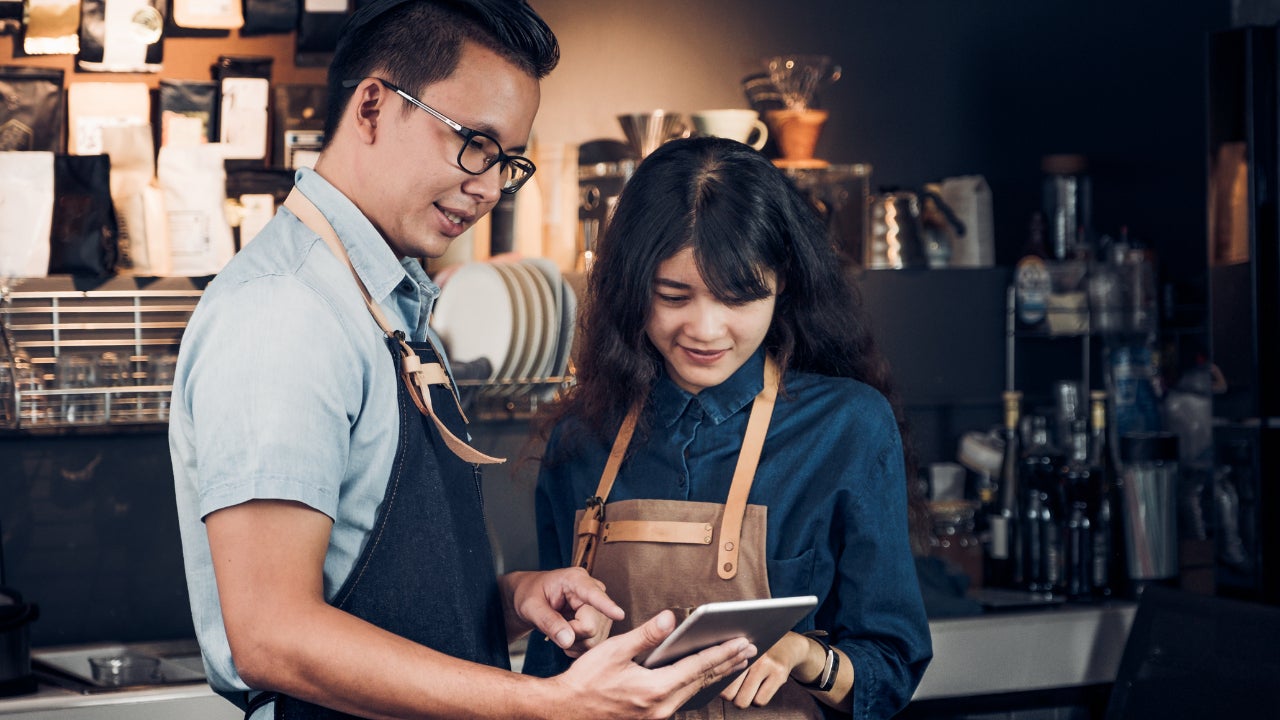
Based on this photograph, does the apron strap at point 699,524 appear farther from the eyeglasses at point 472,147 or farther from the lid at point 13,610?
the lid at point 13,610

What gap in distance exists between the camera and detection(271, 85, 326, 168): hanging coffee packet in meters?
2.70

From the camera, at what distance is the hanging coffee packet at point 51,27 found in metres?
2.58

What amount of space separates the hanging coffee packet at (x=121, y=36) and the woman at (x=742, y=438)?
1.38m

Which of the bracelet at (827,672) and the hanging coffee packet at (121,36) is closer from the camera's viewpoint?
the bracelet at (827,672)

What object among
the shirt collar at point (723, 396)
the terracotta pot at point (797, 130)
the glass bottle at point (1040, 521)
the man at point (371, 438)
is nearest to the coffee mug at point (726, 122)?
the terracotta pot at point (797, 130)

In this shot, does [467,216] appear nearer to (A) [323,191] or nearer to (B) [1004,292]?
(A) [323,191]

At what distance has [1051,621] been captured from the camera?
8.89 ft

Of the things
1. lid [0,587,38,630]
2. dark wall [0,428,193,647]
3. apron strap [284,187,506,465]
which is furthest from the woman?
dark wall [0,428,193,647]

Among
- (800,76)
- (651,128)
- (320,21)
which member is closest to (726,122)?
(651,128)

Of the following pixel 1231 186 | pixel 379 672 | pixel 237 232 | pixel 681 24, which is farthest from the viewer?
pixel 681 24

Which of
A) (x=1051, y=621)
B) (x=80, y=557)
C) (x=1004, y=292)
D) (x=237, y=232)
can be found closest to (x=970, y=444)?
(x=1004, y=292)

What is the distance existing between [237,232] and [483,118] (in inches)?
59.8

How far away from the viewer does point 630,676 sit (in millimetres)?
1179

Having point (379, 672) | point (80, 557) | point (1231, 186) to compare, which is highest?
point (1231, 186)
